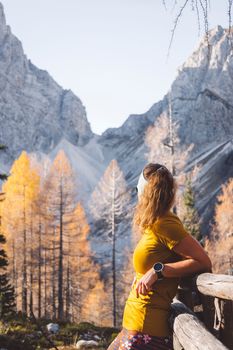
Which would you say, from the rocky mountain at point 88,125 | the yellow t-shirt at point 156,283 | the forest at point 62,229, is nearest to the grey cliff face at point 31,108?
the rocky mountain at point 88,125

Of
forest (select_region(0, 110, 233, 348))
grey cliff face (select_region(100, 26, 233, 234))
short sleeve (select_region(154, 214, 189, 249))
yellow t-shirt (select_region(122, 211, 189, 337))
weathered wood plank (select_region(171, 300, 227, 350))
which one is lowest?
forest (select_region(0, 110, 233, 348))

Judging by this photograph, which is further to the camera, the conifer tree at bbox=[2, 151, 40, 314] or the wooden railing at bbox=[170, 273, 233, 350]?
the conifer tree at bbox=[2, 151, 40, 314]

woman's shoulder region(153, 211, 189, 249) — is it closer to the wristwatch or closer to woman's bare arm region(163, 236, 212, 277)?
woman's bare arm region(163, 236, 212, 277)

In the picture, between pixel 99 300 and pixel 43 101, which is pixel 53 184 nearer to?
pixel 99 300

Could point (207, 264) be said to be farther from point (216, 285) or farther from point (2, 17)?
point (2, 17)

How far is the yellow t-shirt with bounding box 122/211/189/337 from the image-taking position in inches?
112

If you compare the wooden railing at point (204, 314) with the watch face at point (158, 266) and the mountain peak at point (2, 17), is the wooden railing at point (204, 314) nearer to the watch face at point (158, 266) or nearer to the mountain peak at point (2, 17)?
the watch face at point (158, 266)

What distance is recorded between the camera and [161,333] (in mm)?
2871

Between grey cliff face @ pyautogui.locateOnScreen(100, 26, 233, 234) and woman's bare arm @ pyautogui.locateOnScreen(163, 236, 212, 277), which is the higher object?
grey cliff face @ pyautogui.locateOnScreen(100, 26, 233, 234)

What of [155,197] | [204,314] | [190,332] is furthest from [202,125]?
[190,332]

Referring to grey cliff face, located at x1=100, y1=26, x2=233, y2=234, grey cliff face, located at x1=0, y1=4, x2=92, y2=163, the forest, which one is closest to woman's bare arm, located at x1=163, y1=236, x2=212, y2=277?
the forest

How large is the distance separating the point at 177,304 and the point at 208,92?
86832mm

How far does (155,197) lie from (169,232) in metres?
0.27

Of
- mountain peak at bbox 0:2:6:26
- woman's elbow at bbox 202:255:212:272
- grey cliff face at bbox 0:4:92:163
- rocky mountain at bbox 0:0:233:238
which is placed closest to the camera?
woman's elbow at bbox 202:255:212:272
